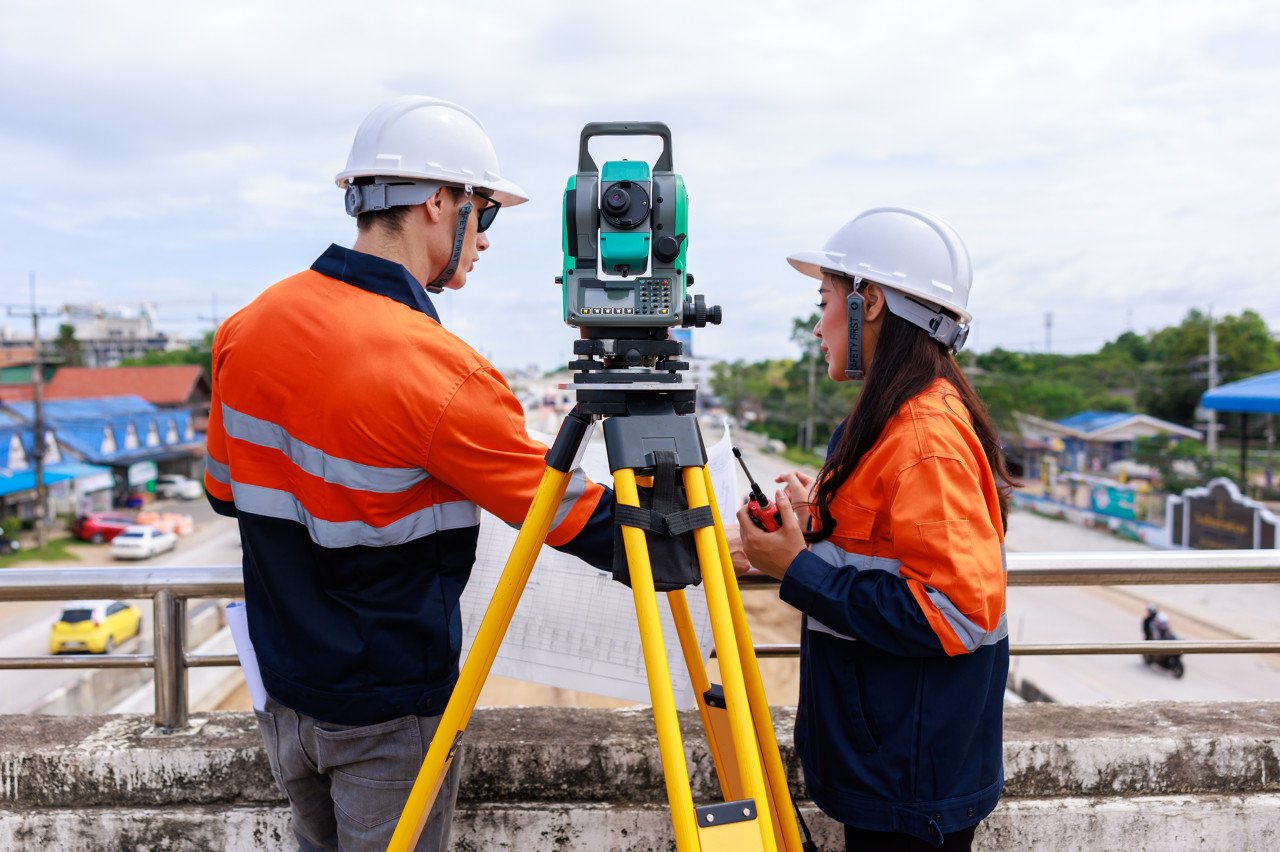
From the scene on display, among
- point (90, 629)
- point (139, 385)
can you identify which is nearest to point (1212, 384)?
point (90, 629)

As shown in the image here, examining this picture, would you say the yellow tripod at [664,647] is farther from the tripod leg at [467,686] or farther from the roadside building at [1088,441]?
the roadside building at [1088,441]

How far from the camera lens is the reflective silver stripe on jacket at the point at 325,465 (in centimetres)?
129

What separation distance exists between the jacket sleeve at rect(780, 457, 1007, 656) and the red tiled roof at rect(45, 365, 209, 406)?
4263 centimetres

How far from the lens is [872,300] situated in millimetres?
1506

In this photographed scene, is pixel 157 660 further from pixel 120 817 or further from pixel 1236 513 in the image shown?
pixel 1236 513

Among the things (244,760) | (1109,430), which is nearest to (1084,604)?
(1109,430)

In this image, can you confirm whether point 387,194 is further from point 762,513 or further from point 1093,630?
point 1093,630

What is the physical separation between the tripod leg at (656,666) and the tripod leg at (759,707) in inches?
4.7

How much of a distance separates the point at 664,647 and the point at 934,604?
1.29 ft

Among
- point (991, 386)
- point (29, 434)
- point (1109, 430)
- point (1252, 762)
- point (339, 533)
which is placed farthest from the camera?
point (991, 386)

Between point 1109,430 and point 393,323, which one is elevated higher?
point 393,323

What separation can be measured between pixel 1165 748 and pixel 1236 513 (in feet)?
69.5

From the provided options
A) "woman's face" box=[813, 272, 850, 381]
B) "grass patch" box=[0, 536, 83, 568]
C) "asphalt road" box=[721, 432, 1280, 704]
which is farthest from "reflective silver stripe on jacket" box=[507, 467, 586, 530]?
"grass patch" box=[0, 536, 83, 568]

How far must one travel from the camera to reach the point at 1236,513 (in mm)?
19422
